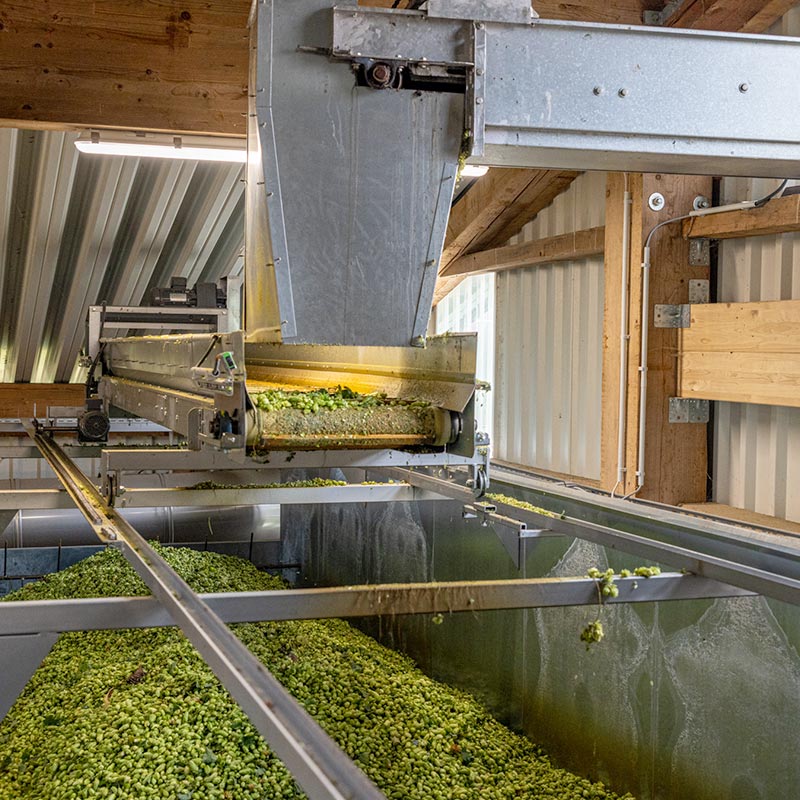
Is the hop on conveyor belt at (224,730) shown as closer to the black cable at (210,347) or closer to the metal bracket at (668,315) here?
the black cable at (210,347)

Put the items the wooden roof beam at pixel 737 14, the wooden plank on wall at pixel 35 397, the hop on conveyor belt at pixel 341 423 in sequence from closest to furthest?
the hop on conveyor belt at pixel 341 423 → the wooden roof beam at pixel 737 14 → the wooden plank on wall at pixel 35 397

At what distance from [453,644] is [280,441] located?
2.09 metres

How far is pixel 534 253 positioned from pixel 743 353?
2.15 meters

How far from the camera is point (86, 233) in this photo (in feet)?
21.5

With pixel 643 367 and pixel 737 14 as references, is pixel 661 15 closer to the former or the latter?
pixel 737 14

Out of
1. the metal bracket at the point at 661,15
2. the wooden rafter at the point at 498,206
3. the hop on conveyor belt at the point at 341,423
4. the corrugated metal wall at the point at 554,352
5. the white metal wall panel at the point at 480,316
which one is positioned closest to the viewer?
the hop on conveyor belt at the point at 341,423

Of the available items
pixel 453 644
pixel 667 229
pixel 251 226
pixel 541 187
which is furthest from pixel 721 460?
pixel 251 226

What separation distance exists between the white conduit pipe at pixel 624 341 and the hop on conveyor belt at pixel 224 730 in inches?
66.2

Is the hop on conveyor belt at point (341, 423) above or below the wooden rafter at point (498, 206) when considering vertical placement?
below

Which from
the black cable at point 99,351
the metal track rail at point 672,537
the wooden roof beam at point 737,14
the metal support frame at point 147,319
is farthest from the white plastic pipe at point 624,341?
the black cable at point 99,351

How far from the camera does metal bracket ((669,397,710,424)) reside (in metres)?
4.82

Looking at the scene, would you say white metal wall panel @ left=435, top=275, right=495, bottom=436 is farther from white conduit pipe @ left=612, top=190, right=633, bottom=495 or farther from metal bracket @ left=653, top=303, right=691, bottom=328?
metal bracket @ left=653, top=303, right=691, bottom=328

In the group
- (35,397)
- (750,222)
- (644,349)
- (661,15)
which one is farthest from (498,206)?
(35,397)

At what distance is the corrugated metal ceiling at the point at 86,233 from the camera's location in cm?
599
